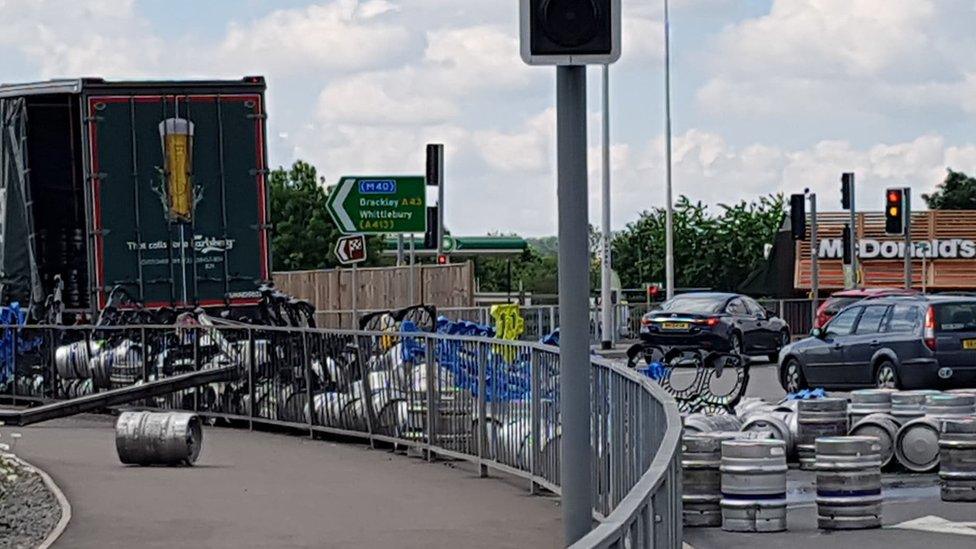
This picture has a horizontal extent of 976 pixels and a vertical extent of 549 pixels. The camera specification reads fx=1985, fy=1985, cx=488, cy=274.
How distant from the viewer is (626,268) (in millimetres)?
90062

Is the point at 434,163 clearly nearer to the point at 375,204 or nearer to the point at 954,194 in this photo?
the point at 375,204

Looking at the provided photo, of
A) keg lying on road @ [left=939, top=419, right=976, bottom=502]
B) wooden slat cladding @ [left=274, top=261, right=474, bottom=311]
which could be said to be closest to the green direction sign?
wooden slat cladding @ [left=274, top=261, right=474, bottom=311]

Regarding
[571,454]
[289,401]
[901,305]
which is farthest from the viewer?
A: [901,305]

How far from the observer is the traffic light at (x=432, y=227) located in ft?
114

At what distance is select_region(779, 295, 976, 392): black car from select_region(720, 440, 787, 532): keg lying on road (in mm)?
13455

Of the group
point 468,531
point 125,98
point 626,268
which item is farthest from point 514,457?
point 626,268

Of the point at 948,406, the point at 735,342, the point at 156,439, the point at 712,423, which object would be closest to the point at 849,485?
the point at 712,423

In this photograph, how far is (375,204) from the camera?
3084cm

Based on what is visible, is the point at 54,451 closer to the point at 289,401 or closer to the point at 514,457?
the point at 289,401

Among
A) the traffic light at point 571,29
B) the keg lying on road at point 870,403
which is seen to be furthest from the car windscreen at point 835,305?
the traffic light at point 571,29

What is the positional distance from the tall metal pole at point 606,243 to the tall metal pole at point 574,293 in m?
35.3

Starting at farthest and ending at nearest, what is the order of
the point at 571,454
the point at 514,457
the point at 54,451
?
the point at 54,451 < the point at 514,457 < the point at 571,454

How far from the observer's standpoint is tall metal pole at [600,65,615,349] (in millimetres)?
45625

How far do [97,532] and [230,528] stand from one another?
86 cm
